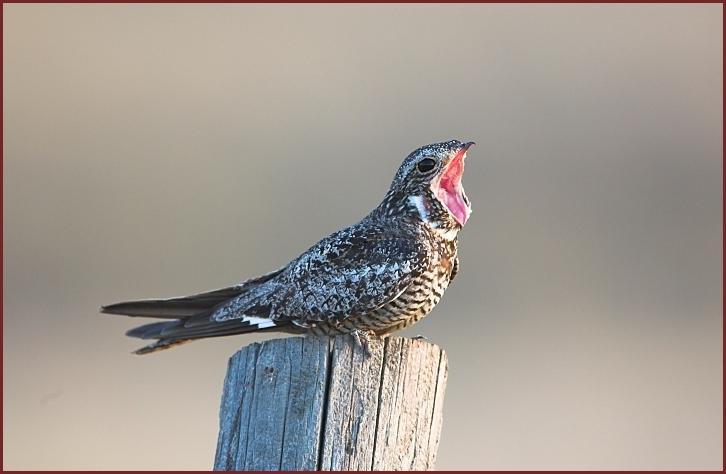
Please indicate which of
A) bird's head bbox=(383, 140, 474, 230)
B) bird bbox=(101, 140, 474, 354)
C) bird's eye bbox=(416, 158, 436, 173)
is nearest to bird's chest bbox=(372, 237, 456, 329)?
bird bbox=(101, 140, 474, 354)

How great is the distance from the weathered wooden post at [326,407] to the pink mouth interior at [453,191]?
4.50 ft

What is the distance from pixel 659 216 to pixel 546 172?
160 centimetres

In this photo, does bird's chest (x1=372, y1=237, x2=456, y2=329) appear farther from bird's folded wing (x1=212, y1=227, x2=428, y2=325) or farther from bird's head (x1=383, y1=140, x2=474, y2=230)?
bird's head (x1=383, y1=140, x2=474, y2=230)

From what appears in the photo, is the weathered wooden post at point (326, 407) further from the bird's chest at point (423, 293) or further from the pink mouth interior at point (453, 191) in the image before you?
the pink mouth interior at point (453, 191)

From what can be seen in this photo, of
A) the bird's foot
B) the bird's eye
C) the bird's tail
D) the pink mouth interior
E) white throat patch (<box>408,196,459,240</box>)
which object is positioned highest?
the bird's eye

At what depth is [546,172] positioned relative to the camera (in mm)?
16391

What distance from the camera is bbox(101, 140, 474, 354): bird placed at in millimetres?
5691

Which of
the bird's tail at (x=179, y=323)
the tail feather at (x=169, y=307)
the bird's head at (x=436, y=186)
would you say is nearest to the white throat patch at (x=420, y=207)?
the bird's head at (x=436, y=186)

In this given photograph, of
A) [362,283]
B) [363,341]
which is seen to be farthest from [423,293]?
[363,341]

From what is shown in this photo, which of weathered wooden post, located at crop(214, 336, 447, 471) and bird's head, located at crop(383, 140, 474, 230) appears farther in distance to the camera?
bird's head, located at crop(383, 140, 474, 230)

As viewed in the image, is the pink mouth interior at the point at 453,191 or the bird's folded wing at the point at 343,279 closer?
the bird's folded wing at the point at 343,279

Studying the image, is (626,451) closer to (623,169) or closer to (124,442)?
(124,442)

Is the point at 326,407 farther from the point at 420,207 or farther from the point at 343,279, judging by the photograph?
the point at 420,207

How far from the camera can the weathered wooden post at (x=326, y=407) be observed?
457 cm
